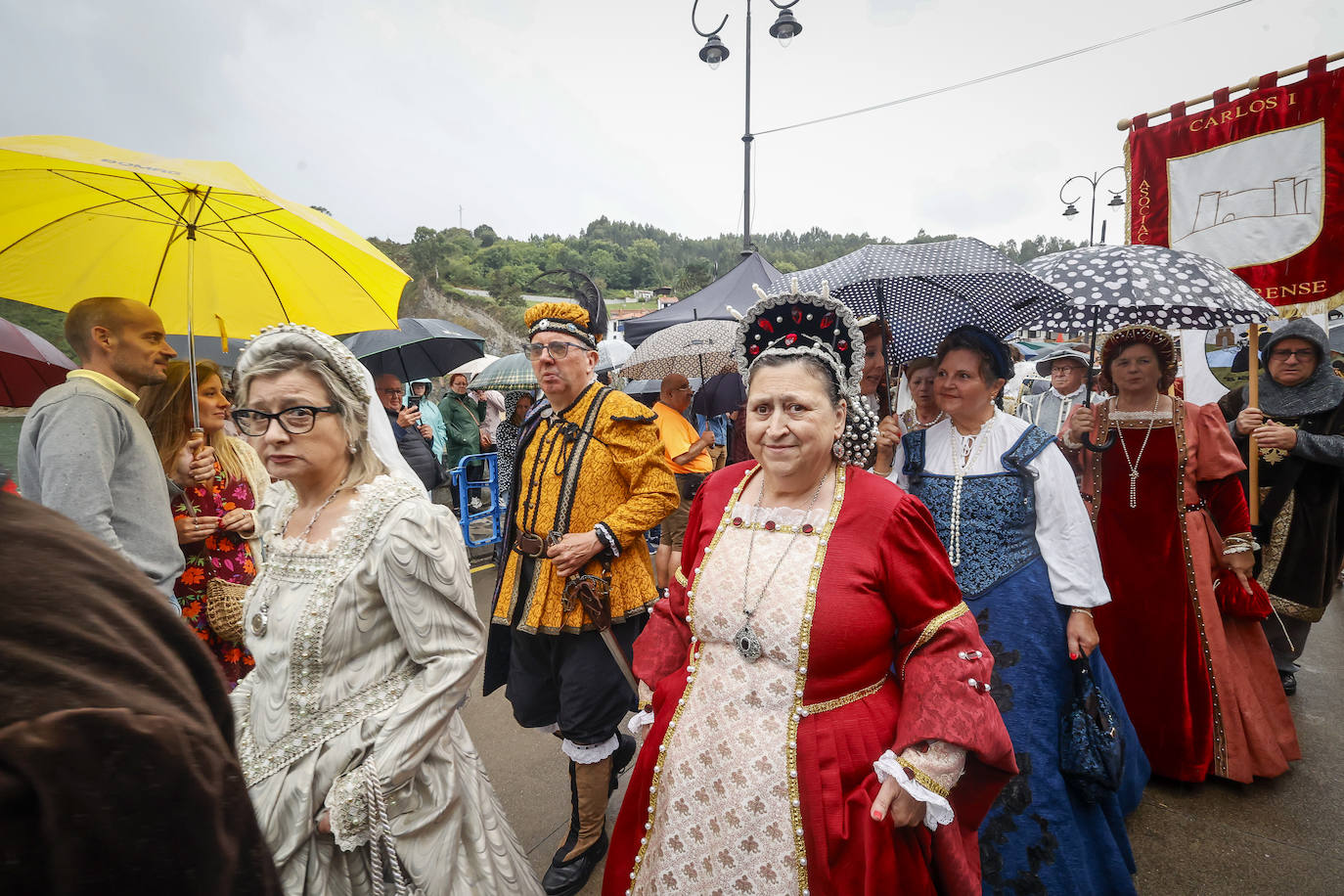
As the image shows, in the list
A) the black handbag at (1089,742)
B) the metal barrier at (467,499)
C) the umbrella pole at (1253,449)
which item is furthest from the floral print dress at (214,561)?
the umbrella pole at (1253,449)

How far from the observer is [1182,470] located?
3.21 meters

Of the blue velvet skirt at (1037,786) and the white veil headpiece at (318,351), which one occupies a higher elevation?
the white veil headpiece at (318,351)

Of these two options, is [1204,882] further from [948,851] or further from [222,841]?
[222,841]

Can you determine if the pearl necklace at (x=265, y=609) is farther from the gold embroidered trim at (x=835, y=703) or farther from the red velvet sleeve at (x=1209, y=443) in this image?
the red velvet sleeve at (x=1209, y=443)

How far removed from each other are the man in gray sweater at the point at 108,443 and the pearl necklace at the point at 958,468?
320 cm

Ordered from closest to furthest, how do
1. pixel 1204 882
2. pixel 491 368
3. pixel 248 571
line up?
pixel 1204 882, pixel 248 571, pixel 491 368

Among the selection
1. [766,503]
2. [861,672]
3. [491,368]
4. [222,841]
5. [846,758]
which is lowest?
[846,758]

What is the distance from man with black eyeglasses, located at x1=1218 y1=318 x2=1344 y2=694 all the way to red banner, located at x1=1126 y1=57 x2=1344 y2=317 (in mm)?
906

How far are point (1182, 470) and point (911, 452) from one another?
1.56 metres

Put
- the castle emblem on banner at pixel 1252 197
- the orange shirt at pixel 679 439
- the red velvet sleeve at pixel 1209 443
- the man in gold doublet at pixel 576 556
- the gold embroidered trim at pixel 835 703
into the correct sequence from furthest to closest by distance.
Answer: the orange shirt at pixel 679 439 < the red velvet sleeve at pixel 1209 443 < the castle emblem on banner at pixel 1252 197 < the man in gold doublet at pixel 576 556 < the gold embroidered trim at pixel 835 703

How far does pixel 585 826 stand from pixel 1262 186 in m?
4.59

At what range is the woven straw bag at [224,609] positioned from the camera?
2.94m

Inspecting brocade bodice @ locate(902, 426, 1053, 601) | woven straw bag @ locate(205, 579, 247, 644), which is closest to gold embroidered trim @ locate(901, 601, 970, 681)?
brocade bodice @ locate(902, 426, 1053, 601)

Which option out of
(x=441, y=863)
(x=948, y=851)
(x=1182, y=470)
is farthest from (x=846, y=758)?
(x=1182, y=470)
